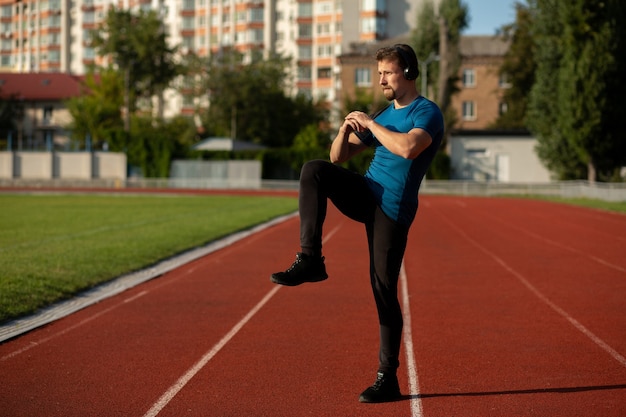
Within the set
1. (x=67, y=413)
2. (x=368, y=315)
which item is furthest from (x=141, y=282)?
(x=67, y=413)

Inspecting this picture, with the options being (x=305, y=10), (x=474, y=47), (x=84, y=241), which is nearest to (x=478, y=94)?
(x=474, y=47)

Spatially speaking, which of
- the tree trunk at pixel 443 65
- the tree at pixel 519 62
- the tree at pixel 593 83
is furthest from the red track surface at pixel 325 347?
the tree at pixel 519 62

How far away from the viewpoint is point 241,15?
10962cm

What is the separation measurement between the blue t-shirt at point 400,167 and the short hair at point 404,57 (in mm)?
172

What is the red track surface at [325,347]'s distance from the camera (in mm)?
5734

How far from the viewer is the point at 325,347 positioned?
7766mm

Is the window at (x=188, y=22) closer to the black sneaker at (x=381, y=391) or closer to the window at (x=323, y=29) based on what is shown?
the window at (x=323, y=29)

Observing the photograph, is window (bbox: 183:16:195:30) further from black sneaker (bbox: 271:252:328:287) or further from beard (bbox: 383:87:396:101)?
black sneaker (bbox: 271:252:328:287)

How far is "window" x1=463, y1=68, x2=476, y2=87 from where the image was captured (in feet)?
258

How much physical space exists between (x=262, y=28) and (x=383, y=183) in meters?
106

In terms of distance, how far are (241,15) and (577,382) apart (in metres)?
107

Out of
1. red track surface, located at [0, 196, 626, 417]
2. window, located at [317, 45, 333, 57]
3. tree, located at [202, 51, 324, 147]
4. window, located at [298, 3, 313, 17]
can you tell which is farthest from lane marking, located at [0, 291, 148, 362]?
window, located at [298, 3, 313, 17]

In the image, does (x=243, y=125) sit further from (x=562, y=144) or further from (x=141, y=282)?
(x=141, y=282)

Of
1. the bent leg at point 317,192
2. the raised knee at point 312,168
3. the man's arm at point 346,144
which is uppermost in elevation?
the man's arm at point 346,144
